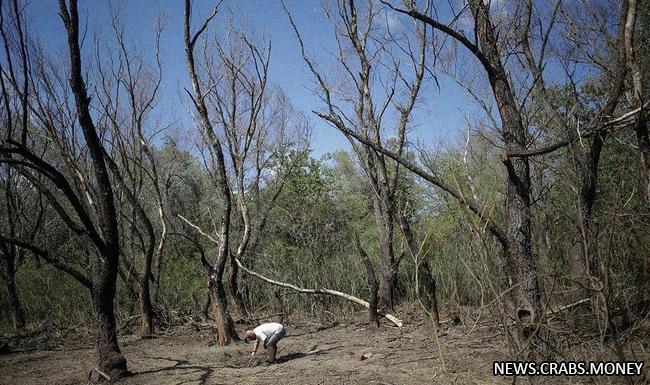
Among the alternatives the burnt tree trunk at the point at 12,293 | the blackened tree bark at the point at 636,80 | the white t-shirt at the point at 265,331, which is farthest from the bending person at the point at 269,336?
the burnt tree trunk at the point at 12,293

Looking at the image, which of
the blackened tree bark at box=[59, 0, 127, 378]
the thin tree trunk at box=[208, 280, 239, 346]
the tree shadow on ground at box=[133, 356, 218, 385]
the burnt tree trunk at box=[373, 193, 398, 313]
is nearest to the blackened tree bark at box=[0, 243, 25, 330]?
the thin tree trunk at box=[208, 280, 239, 346]

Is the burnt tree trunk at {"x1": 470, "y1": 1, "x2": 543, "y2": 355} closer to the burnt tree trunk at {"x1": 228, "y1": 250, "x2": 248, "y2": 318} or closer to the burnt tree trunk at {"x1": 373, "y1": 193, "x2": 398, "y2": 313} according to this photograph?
the burnt tree trunk at {"x1": 373, "y1": 193, "x2": 398, "y2": 313}

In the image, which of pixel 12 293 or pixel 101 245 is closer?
pixel 101 245

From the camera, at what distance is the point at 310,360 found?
19.7ft

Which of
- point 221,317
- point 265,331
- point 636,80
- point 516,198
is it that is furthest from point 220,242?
point 636,80

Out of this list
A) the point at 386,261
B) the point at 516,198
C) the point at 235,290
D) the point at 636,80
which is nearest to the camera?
the point at 636,80

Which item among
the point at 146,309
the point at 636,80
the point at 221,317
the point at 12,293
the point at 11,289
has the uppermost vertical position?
the point at 636,80

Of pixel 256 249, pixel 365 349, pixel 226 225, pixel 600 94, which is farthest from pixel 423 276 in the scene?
pixel 600 94

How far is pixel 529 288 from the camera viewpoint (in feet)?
13.3

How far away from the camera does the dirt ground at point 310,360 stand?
15.7 ft

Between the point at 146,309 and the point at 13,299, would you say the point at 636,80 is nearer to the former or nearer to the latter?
the point at 146,309

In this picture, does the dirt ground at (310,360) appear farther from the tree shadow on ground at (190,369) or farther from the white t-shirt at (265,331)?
the white t-shirt at (265,331)

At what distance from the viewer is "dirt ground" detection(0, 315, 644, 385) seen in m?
4.79

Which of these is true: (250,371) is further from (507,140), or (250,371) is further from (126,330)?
(126,330)
